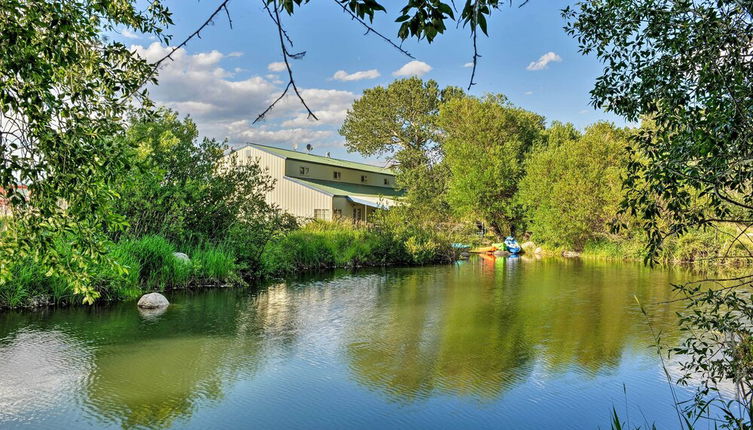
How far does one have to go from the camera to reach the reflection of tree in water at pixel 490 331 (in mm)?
6262

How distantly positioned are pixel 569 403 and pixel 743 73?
3516mm

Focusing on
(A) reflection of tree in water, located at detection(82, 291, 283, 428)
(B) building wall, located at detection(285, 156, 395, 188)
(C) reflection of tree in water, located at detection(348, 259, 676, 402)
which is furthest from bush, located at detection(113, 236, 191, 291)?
→ (B) building wall, located at detection(285, 156, 395, 188)

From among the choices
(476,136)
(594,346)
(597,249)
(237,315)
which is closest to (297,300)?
(237,315)

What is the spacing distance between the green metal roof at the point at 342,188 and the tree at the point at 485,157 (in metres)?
4.83

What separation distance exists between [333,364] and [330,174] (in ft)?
89.3

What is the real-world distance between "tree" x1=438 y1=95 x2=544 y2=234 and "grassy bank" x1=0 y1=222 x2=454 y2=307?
9.43 metres

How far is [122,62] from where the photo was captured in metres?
3.81

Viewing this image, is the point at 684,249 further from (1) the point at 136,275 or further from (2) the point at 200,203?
(1) the point at 136,275

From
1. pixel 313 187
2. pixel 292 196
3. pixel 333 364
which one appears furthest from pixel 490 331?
pixel 292 196

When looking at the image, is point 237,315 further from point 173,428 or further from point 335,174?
point 335,174

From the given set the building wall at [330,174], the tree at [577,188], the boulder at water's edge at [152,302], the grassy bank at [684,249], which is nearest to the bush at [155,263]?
the boulder at water's edge at [152,302]

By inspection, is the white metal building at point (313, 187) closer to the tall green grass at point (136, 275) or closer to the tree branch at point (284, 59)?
the tall green grass at point (136, 275)

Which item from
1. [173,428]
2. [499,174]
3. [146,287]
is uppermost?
[499,174]

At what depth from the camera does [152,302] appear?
9859mm
